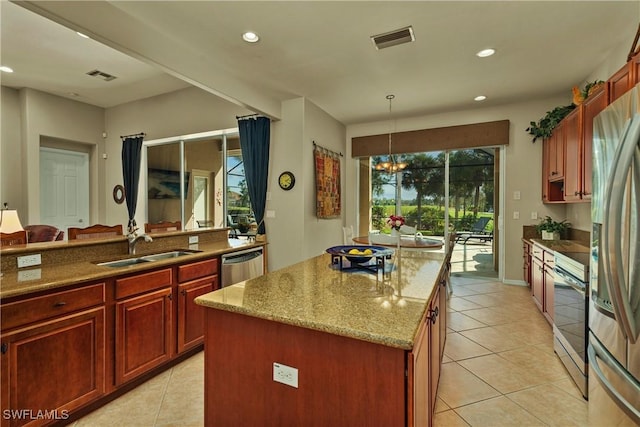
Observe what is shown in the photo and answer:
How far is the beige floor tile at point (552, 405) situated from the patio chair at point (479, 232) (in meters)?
3.33

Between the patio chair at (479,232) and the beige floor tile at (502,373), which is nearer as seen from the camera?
the beige floor tile at (502,373)

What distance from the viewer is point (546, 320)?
331cm

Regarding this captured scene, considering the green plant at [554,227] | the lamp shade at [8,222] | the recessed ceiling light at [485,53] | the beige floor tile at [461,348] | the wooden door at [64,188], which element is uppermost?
the recessed ceiling light at [485,53]

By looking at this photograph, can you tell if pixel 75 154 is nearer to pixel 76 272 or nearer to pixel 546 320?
pixel 76 272

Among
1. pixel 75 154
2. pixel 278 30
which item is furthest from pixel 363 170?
pixel 75 154

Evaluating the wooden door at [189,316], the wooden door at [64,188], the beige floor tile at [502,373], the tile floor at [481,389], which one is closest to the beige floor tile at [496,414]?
the tile floor at [481,389]

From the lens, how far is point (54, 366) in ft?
5.65

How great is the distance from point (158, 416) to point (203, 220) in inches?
156

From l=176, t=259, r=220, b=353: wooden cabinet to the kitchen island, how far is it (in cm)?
117

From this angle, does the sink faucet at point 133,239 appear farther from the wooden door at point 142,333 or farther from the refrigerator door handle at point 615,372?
the refrigerator door handle at point 615,372

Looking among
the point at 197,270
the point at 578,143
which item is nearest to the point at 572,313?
the point at 578,143

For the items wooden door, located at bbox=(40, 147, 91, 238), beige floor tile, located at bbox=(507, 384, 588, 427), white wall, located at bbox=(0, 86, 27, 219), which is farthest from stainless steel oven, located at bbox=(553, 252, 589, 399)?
wooden door, located at bbox=(40, 147, 91, 238)

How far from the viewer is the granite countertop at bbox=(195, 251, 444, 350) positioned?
1.09 metres

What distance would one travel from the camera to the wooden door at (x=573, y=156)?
3.17 meters
